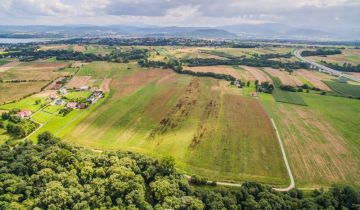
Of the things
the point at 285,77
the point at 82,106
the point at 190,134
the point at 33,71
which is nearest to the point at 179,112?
the point at 190,134

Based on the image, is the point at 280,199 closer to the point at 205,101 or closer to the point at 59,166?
the point at 59,166

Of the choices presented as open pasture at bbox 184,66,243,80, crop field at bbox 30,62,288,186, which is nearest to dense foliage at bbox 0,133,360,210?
crop field at bbox 30,62,288,186

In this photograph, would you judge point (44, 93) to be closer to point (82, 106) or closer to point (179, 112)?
point (82, 106)

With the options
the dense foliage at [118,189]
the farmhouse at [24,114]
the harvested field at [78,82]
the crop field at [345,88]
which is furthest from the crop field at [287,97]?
the farmhouse at [24,114]

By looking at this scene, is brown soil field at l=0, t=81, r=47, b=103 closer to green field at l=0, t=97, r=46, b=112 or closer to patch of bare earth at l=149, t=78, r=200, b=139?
green field at l=0, t=97, r=46, b=112

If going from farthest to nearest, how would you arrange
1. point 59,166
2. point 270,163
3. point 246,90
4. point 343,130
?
point 246,90
point 343,130
point 270,163
point 59,166

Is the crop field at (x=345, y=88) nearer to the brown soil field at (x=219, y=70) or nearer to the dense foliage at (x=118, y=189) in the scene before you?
the brown soil field at (x=219, y=70)

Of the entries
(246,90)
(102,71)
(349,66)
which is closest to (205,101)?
(246,90)
